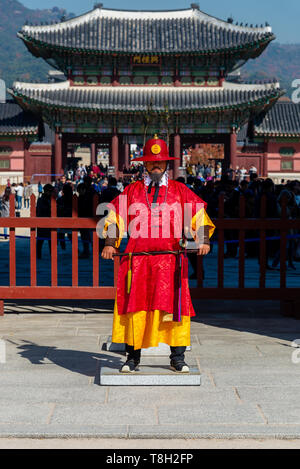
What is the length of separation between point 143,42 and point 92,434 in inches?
1283

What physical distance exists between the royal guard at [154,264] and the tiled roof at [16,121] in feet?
102

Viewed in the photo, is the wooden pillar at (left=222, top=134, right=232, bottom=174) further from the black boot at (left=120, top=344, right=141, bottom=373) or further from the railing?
the black boot at (left=120, top=344, right=141, bottom=373)

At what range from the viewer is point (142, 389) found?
4.82 m

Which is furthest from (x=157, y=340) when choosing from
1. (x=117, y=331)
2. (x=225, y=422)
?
(x=225, y=422)

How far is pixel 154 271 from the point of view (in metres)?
4.92

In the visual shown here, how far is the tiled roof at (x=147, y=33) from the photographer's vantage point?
33.6 meters

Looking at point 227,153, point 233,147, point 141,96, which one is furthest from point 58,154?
point 233,147

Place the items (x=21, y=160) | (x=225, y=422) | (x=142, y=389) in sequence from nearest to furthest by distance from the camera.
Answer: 1. (x=225, y=422)
2. (x=142, y=389)
3. (x=21, y=160)

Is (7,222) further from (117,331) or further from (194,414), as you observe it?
(194,414)

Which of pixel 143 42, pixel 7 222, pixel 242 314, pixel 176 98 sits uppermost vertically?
pixel 143 42

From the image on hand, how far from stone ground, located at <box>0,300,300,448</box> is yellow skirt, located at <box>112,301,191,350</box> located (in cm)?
32

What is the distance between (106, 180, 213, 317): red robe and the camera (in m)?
4.88

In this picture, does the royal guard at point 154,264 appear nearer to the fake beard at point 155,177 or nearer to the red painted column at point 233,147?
the fake beard at point 155,177

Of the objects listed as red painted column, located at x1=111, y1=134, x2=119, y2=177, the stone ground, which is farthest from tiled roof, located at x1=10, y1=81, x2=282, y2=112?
the stone ground
